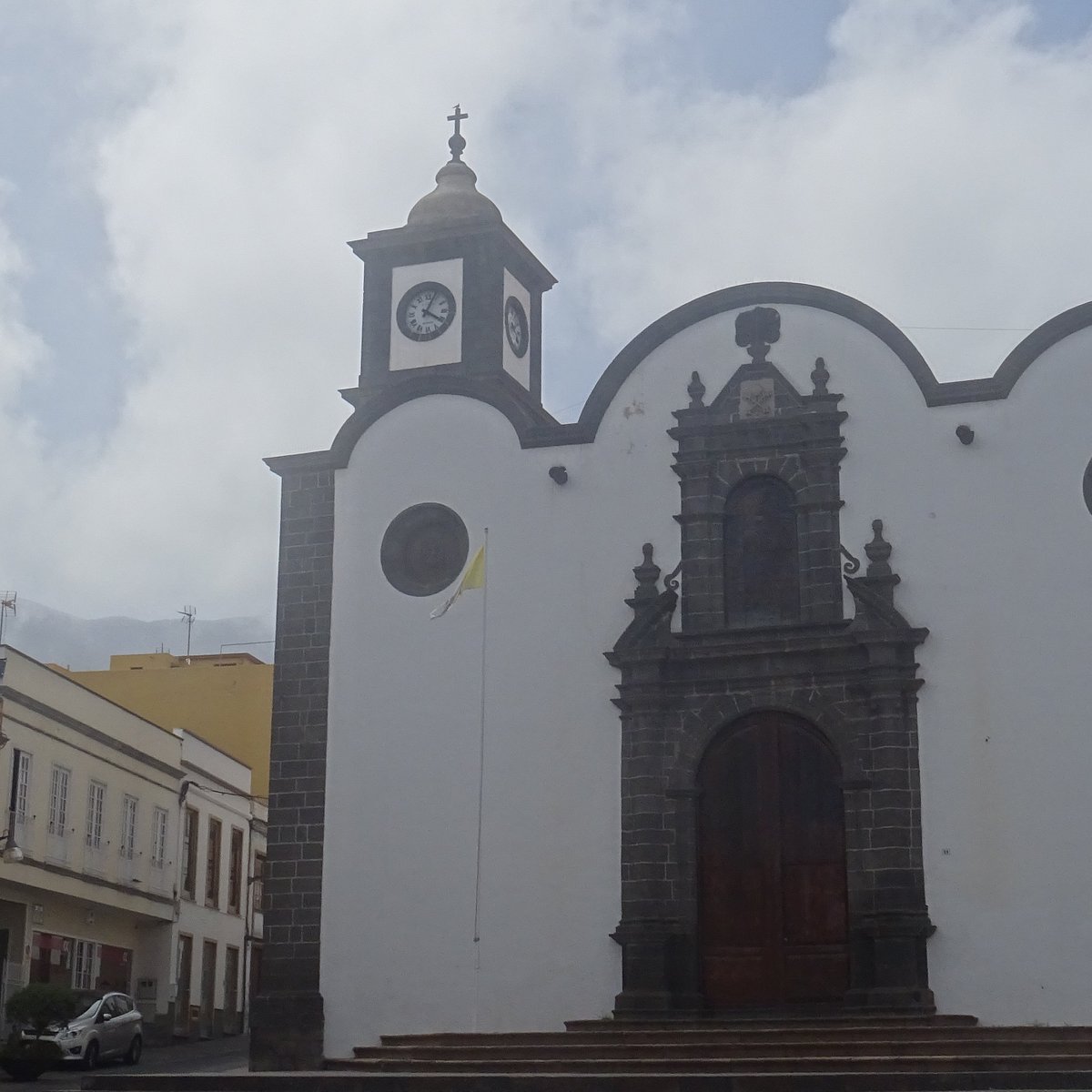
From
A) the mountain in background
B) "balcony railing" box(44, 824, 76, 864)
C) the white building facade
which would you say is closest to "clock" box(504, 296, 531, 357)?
the white building facade

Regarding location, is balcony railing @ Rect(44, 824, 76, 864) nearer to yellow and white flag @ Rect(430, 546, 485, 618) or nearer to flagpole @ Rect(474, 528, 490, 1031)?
yellow and white flag @ Rect(430, 546, 485, 618)

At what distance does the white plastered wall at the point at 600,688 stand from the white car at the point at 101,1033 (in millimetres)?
5803

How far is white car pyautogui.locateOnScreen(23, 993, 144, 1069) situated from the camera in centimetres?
2138

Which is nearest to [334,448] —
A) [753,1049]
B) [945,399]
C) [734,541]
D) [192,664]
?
[734,541]

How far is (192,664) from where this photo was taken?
116 feet

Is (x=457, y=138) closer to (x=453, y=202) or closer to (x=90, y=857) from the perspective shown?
(x=453, y=202)

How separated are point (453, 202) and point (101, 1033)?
10688mm

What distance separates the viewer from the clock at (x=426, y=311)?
797 inches

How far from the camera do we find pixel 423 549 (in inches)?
704

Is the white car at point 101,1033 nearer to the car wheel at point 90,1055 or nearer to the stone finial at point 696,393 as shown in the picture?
the car wheel at point 90,1055

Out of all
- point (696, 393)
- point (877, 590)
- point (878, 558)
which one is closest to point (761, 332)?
point (696, 393)

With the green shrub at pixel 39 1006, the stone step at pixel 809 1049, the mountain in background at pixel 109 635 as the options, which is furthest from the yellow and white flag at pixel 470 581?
the mountain in background at pixel 109 635

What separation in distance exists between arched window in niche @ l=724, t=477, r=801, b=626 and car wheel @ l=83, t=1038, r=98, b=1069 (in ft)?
32.9

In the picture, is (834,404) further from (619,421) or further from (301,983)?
(301,983)
